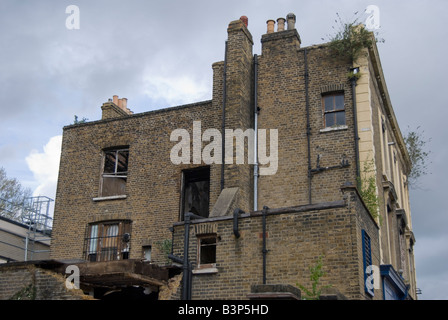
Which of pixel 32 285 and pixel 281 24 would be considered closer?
pixel 32 285

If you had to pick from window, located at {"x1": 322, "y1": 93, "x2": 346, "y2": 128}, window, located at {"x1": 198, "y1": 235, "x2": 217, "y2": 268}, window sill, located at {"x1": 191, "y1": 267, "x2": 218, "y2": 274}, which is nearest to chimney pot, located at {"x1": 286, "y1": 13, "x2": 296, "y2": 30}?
window, located at {"x1": 322, "y1": 93, "x2": 346, "y2": 128}

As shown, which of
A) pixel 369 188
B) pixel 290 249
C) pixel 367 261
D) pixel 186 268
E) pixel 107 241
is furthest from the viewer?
pixel 107 241

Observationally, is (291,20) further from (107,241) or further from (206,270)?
(107,241)

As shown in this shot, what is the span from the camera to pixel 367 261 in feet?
46.9

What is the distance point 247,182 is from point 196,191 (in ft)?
11.1

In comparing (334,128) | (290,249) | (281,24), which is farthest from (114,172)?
(290,249)

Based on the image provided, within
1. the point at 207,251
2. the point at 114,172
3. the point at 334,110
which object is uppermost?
the point at 334,110

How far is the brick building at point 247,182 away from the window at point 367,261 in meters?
0.05

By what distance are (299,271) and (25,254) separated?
14379mm

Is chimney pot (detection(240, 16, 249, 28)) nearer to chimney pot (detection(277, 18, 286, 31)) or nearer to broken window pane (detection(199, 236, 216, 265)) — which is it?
chimney pot (detection(277, 18, 286, 31))

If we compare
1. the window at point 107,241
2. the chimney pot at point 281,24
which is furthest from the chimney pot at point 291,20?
the window at point 107,241

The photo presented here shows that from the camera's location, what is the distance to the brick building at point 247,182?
1420 centimetres

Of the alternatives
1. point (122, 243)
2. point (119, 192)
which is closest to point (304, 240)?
point (122, 243)

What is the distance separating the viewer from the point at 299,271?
→ 13.8 metres
